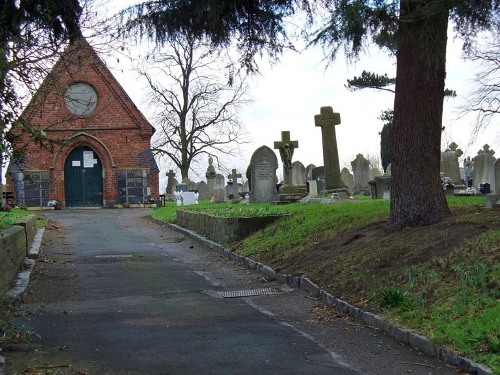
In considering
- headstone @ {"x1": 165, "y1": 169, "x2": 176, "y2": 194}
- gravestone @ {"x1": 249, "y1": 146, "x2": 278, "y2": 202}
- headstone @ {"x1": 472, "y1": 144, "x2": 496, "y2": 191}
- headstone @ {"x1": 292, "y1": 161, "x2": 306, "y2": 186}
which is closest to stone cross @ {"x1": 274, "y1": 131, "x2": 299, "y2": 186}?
gravestone @ {"x1": 249, "y1": 146, "x2": 278, "y2": 202}

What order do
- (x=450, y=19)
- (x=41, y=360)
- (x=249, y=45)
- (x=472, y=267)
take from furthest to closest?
(x=249, y=45)
(x=450, y=19)
(x=472, y=267)
(x=41, y=360)

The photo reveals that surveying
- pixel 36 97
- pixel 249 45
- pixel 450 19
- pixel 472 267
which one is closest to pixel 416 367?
pixel 472 267

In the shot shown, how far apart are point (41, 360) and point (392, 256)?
494 cm

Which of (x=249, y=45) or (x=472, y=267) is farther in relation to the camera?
(x=249, y=45)

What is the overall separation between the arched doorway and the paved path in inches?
1013

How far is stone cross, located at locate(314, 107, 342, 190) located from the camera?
2039 centimetres

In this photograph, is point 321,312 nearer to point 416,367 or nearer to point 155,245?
point 416,367

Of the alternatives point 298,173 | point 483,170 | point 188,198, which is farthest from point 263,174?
point 188,198

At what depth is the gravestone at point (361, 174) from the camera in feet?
90.4

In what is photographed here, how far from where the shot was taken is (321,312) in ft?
25.9

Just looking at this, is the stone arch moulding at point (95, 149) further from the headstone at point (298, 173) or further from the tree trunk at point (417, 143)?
the tree trunk at point (417, 143)

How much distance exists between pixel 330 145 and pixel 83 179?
2133 cm

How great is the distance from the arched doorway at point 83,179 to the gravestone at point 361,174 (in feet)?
55.4

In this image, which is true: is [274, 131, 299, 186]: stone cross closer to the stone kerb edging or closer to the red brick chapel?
the stone kerb edging
